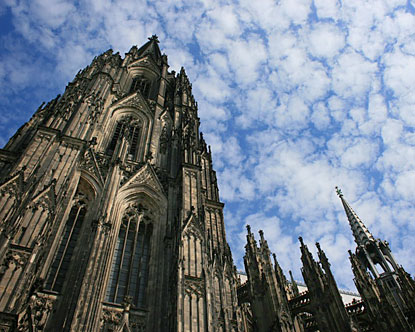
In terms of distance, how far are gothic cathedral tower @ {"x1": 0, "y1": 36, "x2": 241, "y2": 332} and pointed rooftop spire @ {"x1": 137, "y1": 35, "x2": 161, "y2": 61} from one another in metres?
17.0

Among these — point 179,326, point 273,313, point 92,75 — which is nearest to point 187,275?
point 179,326

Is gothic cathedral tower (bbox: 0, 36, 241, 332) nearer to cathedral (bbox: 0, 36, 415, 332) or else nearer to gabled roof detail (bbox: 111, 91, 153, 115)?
cathedral (bbox: 0, 36, 415, 332)

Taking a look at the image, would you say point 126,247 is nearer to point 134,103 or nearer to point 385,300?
point 385,300

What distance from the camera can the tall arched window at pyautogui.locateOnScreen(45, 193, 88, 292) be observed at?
12273 mm

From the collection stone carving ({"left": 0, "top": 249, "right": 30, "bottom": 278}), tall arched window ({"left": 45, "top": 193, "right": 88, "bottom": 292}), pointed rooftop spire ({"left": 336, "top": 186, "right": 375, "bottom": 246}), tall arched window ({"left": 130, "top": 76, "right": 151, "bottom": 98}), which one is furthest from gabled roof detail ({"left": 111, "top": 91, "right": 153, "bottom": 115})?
pointed rooftop spire ({"left": 336, "top": 186, "right": 375, "bottom": 246})

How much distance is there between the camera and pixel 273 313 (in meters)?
14.4

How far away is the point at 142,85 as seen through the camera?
31312mm

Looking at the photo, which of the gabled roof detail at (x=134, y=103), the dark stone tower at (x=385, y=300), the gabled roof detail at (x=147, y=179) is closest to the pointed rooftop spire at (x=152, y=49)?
the gabled roof detail at (x=134, y=103)

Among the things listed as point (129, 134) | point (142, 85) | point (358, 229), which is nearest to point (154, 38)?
point (142, 85)

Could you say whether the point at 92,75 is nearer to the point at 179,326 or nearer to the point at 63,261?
the point at 63,261

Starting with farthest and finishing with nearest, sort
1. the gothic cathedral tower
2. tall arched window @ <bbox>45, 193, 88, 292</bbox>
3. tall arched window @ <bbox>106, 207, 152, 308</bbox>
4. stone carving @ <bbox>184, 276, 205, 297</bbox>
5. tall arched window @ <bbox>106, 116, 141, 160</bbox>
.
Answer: tall arched window @ <bbox>106, 116, 141, 160</bbox> < tall arched window @ <bbox>106, 207, 152, 308</bbox> < tall arched window @ <bbox>45, 193, 88, 292</bbox> < stone carving @ <bbox>184, 276, 205, 297</bbox> < the gothic cathedral tower

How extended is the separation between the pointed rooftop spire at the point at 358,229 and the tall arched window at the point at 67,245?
107 feet

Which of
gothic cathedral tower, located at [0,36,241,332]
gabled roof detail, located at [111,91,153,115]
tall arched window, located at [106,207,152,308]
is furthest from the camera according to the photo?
gabled roof detail, located at [111,91,153,115]

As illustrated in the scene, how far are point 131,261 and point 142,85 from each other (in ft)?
68.9
